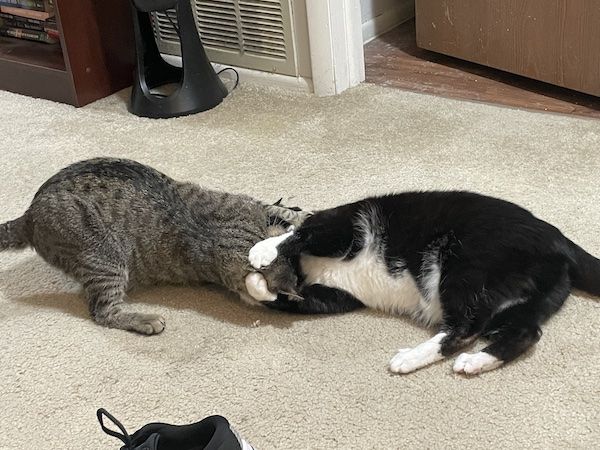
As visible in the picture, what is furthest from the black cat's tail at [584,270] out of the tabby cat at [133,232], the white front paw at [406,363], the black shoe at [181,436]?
the black shoe at [181,436]

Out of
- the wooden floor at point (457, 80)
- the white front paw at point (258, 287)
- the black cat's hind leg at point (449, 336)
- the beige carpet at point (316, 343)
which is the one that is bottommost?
the wooden floor at point (457, 80)

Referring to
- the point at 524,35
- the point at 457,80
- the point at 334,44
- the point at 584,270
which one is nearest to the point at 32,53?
the point at 334,44

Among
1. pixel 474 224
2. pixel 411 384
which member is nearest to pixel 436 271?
pixel 474 224

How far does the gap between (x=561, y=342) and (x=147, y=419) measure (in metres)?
0.83

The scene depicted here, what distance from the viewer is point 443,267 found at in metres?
1.66

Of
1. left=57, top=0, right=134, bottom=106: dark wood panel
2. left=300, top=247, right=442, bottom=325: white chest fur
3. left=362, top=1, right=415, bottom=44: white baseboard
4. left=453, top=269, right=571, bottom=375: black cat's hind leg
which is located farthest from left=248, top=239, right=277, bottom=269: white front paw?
left=362, top=1, right=415, bottom=44: white baseboard

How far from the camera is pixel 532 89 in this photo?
288 cm

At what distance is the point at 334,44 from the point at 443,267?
4.76ft

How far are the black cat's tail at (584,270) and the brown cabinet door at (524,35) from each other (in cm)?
120

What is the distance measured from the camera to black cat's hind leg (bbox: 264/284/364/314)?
1740 millimetres

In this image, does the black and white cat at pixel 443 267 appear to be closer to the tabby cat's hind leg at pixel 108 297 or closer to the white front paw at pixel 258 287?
the white front paw at pixel 258 287

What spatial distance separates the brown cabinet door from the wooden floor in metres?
0.05

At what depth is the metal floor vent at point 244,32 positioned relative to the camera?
301cm

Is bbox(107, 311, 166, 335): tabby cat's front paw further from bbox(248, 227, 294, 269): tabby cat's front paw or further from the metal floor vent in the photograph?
the metal floor vent
